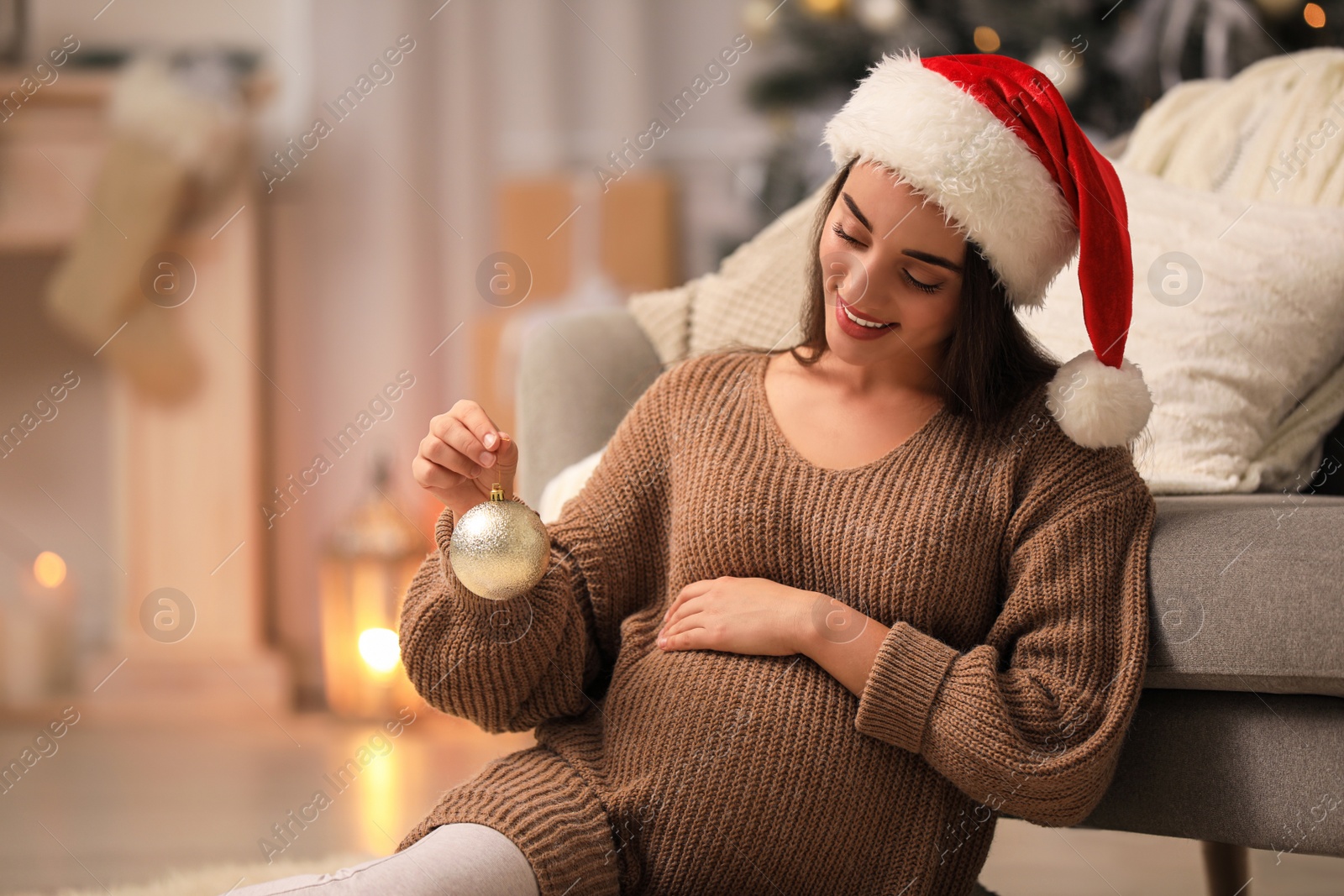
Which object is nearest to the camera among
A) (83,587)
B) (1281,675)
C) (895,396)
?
(1281,675)

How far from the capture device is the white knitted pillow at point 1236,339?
122cm

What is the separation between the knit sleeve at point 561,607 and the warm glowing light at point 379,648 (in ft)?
4.61

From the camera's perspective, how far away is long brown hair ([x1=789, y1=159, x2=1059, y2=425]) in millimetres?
952

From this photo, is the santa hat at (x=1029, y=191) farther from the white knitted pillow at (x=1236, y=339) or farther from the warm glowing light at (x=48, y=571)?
the warm glowing light at (x=48, y=571)

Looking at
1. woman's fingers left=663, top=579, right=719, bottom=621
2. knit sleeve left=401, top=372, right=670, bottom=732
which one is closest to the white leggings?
knit sleeve left=401, top=372, right=670, bottom=732

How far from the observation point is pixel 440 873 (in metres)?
0.79

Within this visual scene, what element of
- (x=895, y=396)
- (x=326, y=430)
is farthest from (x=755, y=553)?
(x=326, y=430)

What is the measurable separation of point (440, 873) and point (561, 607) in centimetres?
23

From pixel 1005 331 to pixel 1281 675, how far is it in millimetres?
335

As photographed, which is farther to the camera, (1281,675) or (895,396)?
(895,396)

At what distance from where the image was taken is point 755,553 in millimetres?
973

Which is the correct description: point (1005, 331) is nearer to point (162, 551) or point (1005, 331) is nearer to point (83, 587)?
point (162, 551)

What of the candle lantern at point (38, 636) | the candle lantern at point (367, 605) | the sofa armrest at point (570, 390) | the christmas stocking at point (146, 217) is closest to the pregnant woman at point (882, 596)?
the sofa armrest at point (570, 390)

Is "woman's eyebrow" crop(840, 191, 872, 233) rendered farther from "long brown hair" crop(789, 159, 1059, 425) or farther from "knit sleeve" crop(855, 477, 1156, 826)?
"knit sleeve" crop(855, 477, 1156, 826)
